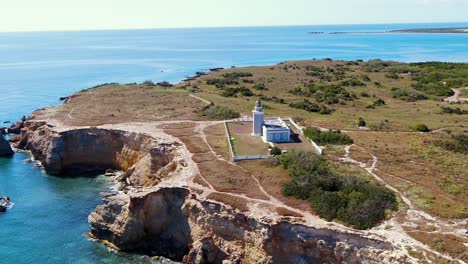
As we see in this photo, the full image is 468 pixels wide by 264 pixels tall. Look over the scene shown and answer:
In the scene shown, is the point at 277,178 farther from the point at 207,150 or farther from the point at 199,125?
the point at 199,125

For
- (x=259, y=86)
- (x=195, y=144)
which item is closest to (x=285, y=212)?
(x=195, y=144)

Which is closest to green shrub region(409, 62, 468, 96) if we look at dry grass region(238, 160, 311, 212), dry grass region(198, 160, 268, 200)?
dry grass region(238, 160, 311, 212)

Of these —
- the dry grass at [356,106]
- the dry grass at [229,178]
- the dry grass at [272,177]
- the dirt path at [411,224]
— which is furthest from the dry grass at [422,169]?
the dry grass at [229,178]

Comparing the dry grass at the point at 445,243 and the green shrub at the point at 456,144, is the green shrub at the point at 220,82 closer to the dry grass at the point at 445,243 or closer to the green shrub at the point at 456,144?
the green shrub at the point at 456,144

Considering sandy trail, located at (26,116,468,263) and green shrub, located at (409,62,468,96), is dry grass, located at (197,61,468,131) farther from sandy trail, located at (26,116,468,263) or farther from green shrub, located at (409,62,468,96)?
sandy trail, located at (26,116,468,263)

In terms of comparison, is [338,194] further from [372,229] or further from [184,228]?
[184,228]
